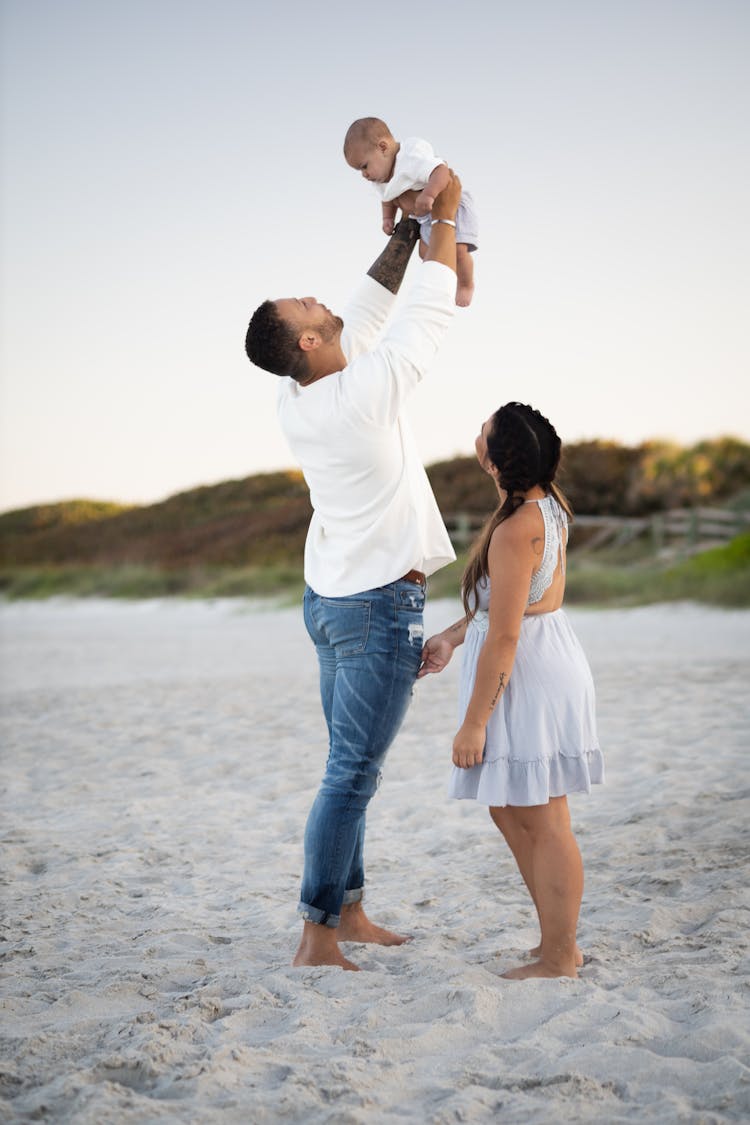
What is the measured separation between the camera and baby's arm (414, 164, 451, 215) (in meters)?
2.91

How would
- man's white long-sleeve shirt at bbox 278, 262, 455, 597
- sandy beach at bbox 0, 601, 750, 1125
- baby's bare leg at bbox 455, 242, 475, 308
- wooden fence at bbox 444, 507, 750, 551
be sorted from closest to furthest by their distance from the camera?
sandy beach at bbox 0, 601, 750, 1125
man's white long-sleeve shirt at bbox 278, 262, 455, 597
baby's bare leg at bbox 455, 242, 475, 308
wooden fence at bbox 444, 507, 750, 551

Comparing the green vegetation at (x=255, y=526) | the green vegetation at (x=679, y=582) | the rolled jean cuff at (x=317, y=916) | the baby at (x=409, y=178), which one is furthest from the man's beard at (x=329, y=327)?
the green vegetation at (x=255, y=526)

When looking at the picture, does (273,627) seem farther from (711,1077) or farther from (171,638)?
(711,1077)

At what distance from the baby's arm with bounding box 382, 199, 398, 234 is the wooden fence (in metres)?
16.5

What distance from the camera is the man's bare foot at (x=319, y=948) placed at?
3.12 m

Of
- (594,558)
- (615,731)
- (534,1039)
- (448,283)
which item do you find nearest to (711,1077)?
(534,1039)

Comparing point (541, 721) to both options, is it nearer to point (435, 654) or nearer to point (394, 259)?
point (435, 654)

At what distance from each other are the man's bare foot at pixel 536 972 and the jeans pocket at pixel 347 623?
1.00 m

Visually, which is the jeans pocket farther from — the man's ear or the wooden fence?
the wooden fence

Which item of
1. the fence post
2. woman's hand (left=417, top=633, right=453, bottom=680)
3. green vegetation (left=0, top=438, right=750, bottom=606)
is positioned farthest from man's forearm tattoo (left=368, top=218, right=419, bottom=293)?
the fence post

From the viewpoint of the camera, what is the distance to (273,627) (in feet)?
55.2

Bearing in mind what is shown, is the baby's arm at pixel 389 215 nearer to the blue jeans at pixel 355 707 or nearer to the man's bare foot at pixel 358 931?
the blue jeans at pixel 355 707

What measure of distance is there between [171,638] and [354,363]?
13863 mm

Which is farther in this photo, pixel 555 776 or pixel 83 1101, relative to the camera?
pixel 555 776
